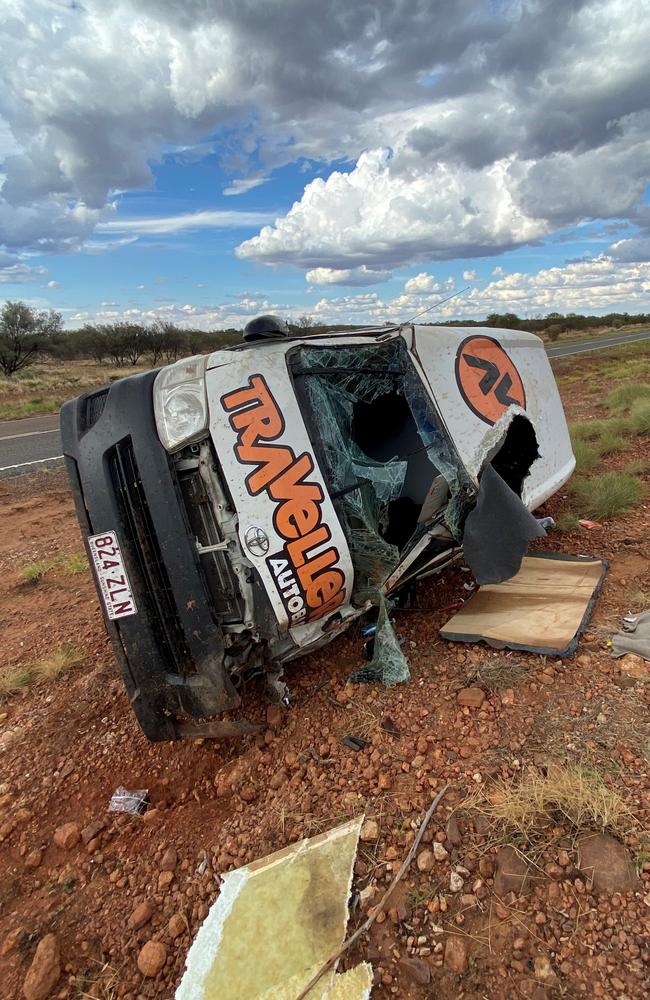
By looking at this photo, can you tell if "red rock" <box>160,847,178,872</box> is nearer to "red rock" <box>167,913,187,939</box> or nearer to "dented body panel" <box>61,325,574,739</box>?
"red rock" <box>167,913,187,939</box>

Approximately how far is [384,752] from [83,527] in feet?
5.64

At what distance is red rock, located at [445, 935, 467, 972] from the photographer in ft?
5.55

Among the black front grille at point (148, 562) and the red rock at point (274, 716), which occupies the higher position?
the black front grille at point (148, 562)

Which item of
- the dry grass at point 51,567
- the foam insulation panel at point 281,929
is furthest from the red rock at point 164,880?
the dry grass at point 51,567

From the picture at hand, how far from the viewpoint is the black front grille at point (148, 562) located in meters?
2.52

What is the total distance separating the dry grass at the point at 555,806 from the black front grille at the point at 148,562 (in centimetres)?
139

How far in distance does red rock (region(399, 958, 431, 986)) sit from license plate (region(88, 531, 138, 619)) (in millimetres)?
1634

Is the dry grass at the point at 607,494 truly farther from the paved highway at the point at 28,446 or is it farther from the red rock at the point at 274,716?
the paved highway at the point at 28,446

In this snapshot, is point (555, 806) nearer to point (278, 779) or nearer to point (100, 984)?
point (278, 779)

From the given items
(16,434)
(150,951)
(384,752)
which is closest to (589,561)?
(384,752)

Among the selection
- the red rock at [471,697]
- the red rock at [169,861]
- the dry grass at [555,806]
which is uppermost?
the red rock at [471,697]

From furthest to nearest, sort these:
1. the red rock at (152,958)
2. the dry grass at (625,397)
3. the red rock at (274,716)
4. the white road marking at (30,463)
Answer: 1. the white road marking at (30,463)
2. the dry grass at (625,397)
3. the red rock at (274,716)
4. the red rock at (152,958)

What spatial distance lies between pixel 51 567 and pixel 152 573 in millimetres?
3583

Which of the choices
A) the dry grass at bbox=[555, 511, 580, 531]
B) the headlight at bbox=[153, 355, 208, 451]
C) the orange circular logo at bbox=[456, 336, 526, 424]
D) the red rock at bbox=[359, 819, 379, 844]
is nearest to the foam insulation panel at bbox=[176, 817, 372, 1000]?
the red rock at bbox=[359, 819, 379, 844]
